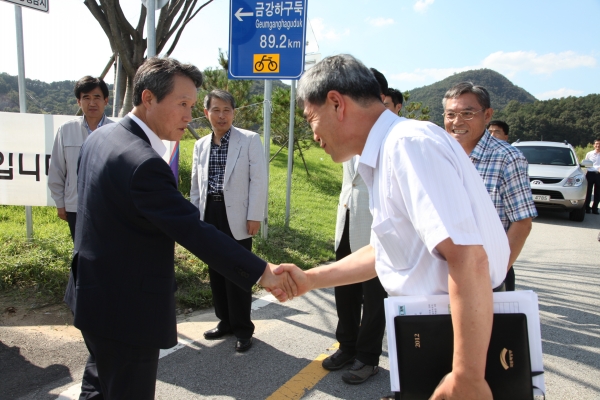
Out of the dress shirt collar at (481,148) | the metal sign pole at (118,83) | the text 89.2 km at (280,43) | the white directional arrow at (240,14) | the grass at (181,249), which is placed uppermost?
the white directional arrow at (240,14)

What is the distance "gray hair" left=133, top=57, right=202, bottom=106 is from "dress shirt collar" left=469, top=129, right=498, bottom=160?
6.10 feet

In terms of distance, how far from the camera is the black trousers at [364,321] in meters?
3.08

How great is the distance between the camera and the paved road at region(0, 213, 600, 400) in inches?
115

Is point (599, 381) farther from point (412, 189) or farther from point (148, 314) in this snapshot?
point (148, 314)

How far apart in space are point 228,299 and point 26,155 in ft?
10.3

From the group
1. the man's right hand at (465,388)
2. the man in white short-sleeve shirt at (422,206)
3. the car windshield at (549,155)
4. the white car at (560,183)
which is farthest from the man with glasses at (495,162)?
the car windshield at (549,155)

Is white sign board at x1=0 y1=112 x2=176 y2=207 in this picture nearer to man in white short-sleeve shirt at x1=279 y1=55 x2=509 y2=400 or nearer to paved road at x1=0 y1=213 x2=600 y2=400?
paved road at x1=0 y1=213 x2=600 y2=400

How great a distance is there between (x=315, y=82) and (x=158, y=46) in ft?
19.3

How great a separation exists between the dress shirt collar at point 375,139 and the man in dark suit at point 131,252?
0.78 metres

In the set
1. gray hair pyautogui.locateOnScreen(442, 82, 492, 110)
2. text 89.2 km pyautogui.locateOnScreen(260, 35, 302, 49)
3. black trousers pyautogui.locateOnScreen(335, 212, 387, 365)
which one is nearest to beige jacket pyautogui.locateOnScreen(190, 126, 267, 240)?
black trousers pyautogui.locateOnScreen(335, 212, 387, 365)

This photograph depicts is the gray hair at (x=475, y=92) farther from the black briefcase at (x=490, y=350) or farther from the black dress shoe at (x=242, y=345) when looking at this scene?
the black dress shoe at (x=242, y=345)

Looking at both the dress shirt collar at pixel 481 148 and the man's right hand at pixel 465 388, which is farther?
the dress shirt collar at pixel 481 148

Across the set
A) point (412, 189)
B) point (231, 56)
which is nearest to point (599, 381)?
point (412, 189)

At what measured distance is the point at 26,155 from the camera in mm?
4957
